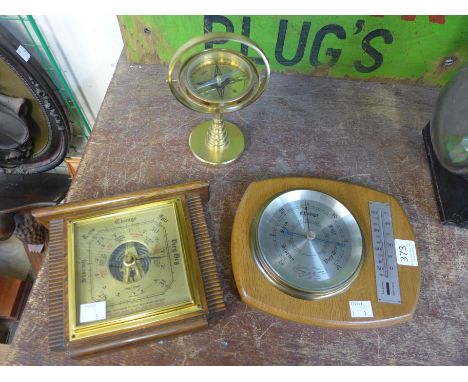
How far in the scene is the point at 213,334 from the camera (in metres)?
0.78

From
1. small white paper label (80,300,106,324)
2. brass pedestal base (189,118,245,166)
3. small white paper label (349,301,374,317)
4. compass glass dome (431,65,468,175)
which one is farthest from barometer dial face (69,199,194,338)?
compass glass dome (431,65,468,175)

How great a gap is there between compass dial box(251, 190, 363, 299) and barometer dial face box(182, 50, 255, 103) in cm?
26

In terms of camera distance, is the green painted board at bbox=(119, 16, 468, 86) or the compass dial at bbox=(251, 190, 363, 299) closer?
the compass dial at bbox=(251, 190, 363, 299)

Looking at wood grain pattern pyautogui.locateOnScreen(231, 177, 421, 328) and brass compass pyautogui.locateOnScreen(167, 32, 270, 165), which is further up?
brass compass pyautogui.locateOnScreen(167, 32, 270, 165)

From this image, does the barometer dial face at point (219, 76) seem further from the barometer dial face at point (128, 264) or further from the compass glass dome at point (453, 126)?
the compass glass dome at point (453, 126)

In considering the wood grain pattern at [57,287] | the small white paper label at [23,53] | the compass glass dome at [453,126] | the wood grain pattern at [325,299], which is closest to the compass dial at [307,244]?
the wood grain pattern at [325,299]

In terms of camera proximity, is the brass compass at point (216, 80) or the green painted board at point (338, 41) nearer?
the brass compass at point (216, 80)

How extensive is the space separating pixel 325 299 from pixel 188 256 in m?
0.30

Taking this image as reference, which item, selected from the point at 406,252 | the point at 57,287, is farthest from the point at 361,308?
the point at 57,287

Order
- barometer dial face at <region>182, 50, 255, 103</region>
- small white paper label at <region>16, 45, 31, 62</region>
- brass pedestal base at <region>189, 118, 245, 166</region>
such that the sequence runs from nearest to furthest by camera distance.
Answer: barometer dial face at <region>182, 50, 255, 103</region> < brass pedestal base at <region>189, 118, 245, 166</region> < small white paper label at <region>16, 45, 31, 62</region>

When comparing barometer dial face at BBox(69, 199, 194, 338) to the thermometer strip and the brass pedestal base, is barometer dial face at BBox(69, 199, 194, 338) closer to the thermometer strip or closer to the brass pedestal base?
the brass pedestal base

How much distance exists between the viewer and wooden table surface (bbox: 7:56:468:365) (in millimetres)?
768

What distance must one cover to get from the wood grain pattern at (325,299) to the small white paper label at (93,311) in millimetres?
276

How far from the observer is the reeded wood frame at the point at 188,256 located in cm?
71
